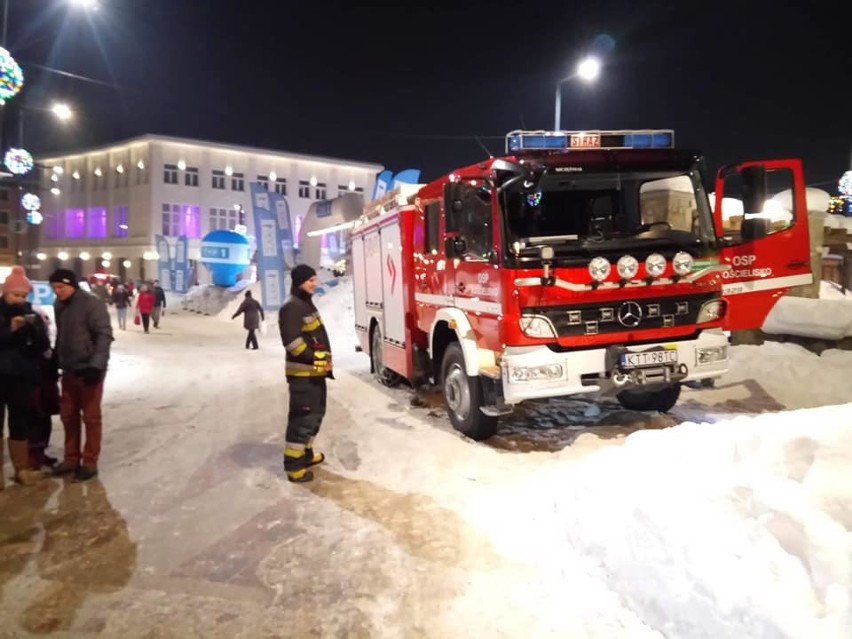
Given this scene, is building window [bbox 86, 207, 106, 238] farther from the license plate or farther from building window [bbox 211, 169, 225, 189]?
the license plate

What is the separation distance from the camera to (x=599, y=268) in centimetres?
597

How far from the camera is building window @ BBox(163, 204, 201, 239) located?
53.3 metres

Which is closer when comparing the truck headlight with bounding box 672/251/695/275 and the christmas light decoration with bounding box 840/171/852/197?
the truck headlight with bounding box 672/251/695/275

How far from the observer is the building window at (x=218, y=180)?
5519 centimetres

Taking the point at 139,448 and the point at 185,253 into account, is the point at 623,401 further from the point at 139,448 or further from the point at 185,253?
the point at 185,253

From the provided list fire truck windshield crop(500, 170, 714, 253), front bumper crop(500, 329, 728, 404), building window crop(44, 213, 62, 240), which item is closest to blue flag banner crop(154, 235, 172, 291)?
building window crop(44, 213, 62, 240)

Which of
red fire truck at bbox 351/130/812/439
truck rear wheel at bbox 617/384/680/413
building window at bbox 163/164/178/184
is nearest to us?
red fire truck at bbox 351/130/812/439

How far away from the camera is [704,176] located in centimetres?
675

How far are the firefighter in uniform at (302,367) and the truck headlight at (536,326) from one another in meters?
1.87

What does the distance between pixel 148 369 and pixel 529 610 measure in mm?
11200

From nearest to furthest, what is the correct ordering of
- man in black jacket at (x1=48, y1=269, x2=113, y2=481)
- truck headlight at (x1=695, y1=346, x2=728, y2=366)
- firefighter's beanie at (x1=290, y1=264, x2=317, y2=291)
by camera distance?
man in black jacket at (x1=48, y1=269, x2=113, y2=481) → firefighter's beanie at (x1=290, y1=264, x2=317, y2=291) → truck headlight at (x1=695, y1=346, x2=728, y2=366)

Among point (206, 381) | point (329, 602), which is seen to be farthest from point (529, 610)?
point (206, 381)

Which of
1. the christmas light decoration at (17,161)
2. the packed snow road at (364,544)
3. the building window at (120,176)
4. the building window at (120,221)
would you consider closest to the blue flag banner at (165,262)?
the building window at (120,221)

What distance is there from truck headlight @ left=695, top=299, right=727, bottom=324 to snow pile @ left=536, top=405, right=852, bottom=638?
2.37 meters
